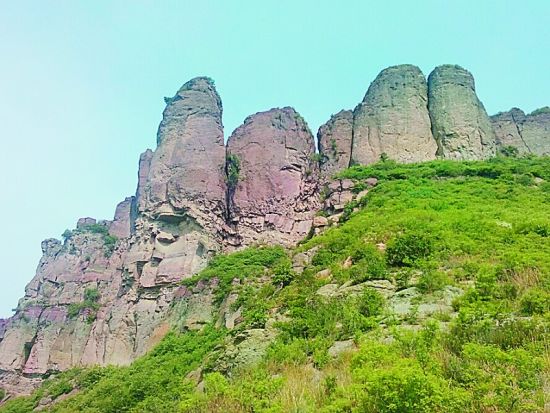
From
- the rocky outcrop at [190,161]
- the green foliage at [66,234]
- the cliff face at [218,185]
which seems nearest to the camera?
the cliff face at [218,185]

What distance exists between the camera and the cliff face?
33562 mm

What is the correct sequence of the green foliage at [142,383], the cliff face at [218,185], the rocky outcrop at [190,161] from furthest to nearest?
the rocky outcrop at [190,161] → the cliff face at [218,185] → the green foliage at [142,383]

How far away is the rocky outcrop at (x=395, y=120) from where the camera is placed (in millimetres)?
36844

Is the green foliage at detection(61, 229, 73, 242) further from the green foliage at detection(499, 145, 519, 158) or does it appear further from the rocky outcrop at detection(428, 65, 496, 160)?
the green foliage at detection(499, 145, 519, 158)

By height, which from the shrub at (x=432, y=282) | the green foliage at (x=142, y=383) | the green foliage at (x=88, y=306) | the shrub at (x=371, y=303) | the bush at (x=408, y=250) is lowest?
the green foliage at (x=142, y=383)

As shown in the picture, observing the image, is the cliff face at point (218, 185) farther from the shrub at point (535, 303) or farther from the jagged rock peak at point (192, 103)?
the shrub at point (535, 303)

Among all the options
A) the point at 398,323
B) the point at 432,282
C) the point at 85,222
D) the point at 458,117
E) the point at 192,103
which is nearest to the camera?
the point at 398,323

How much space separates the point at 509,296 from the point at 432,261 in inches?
159

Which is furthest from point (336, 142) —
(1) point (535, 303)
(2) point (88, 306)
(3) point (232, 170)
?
(1) point (535, 303)

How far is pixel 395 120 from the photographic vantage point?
37.9 m

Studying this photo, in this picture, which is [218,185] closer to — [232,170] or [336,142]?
[232,170]

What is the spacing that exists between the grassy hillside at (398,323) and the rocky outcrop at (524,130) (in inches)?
532

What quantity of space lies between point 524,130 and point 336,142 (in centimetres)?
1457

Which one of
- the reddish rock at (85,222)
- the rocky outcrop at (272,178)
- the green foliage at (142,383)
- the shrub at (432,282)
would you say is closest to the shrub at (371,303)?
the shrub at (432,282)
